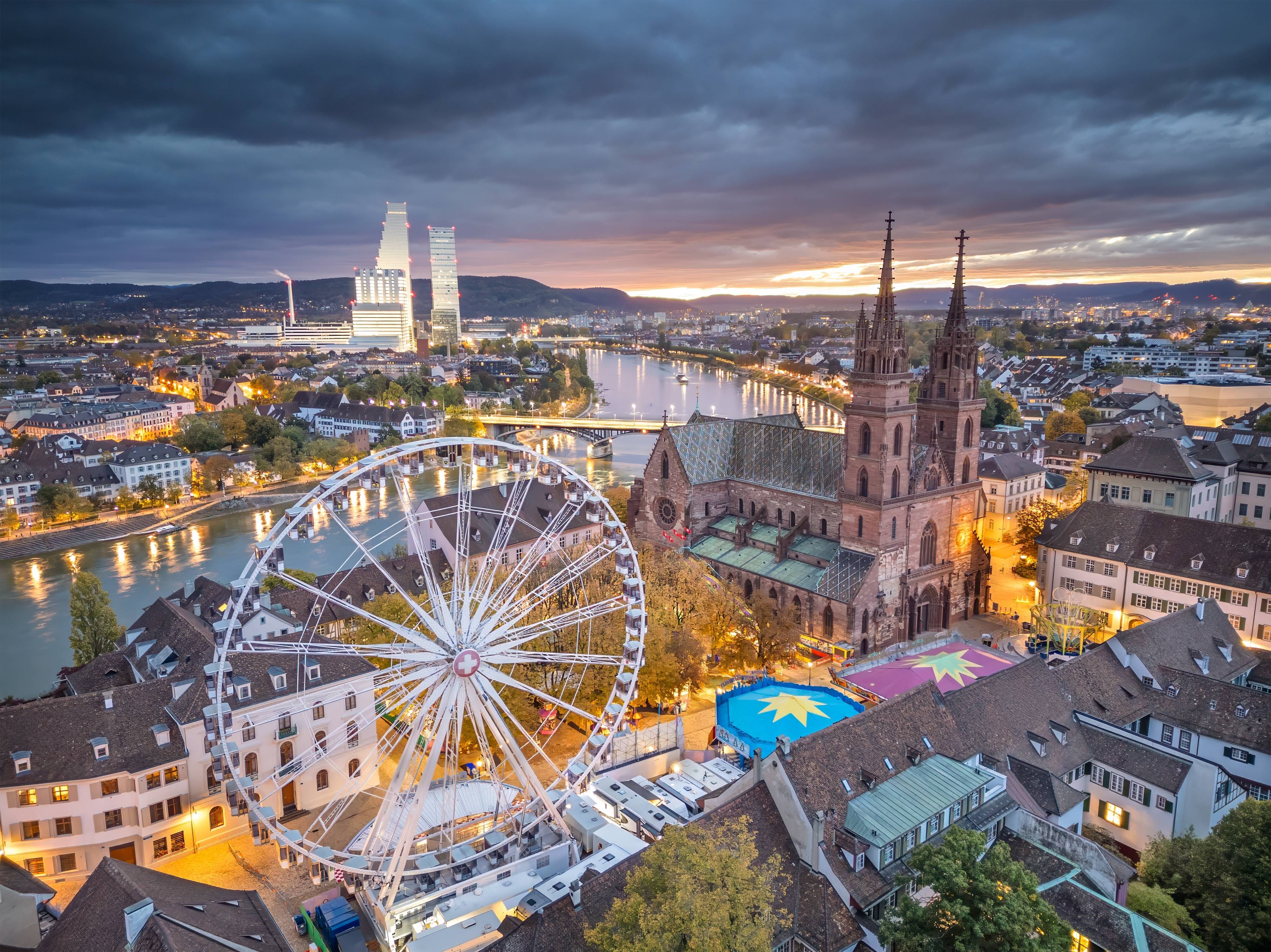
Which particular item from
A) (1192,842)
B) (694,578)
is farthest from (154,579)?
(1192,842)

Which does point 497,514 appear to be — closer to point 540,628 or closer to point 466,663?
point 540,628

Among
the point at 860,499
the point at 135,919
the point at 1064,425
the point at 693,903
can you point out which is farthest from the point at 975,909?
the point at 1064,425

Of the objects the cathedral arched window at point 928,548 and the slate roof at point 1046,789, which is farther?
the cathedral arched window at point 928,548

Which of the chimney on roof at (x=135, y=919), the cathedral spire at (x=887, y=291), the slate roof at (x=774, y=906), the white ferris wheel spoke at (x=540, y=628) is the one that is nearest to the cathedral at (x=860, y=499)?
the cathedral spire at (x=887, y=291)

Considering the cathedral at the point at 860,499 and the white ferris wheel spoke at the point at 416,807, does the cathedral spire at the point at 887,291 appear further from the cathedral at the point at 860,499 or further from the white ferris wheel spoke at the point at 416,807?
the white ferris wheel spoke at the point at 416,807

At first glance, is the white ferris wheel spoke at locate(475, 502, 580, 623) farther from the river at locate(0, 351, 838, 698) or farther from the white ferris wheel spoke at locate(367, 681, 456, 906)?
the river at locate(0, 351, 838, 698)

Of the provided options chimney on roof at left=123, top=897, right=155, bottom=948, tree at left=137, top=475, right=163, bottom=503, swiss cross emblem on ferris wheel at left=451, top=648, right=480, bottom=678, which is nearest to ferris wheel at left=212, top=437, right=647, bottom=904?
Answer: swiss cross emblem on ferris wheel at left=451, top=648, right=480, bottom=678

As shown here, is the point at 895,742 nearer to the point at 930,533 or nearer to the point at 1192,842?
the point at 1192,842
